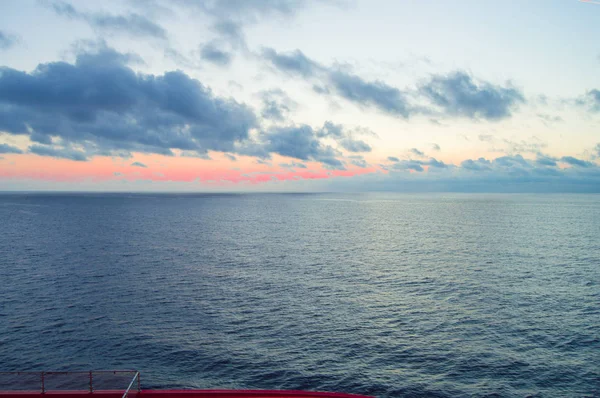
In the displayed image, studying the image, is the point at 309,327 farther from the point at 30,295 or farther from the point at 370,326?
the point at 30,295

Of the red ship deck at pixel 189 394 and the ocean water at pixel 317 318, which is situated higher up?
the red ship deck at pixel 189 394

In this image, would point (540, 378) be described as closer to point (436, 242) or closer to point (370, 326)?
point (370, 326)

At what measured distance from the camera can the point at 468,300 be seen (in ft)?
179

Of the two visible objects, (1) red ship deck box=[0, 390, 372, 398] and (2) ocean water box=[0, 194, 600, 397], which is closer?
(1) red ship deck box=[0, 390, 372, 398]

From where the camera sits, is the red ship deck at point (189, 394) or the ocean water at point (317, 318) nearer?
the red ship deck at point (189, 394)

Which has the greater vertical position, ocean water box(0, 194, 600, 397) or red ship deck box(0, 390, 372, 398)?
red ship deck box(0, 390, 372, 398)

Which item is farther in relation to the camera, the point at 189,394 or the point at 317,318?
the point at 317,318

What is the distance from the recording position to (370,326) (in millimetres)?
45625

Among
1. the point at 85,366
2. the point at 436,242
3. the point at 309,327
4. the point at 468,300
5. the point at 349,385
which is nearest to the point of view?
the point at 349,385

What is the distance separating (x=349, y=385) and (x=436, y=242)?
85.0m

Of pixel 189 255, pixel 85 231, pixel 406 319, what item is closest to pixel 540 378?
pixel 406 319

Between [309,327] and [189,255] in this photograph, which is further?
[189,255]

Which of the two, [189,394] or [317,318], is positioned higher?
[189,394]

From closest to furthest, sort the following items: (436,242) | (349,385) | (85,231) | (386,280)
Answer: (349,385)
(386,280)
(436,242)
(85,231)
